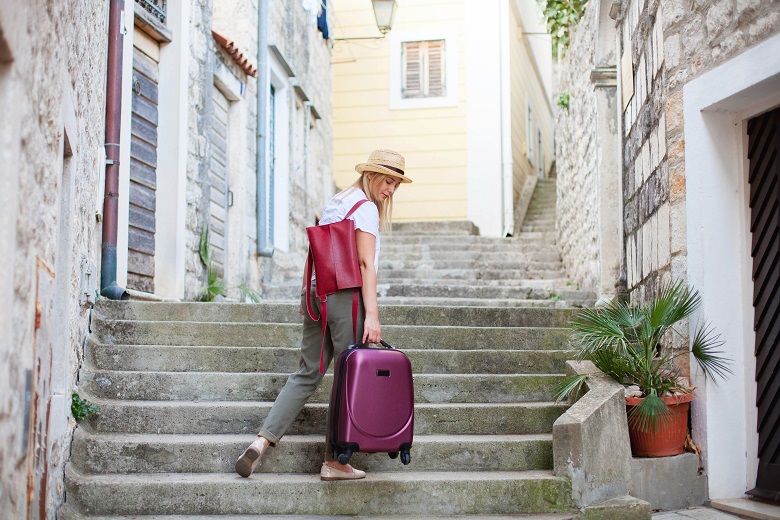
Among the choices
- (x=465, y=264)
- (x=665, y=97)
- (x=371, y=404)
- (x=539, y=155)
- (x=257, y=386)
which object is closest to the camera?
(x=371, y=404)

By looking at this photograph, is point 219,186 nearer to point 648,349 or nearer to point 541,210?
point 648,349

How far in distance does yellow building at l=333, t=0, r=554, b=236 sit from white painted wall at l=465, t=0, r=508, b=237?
0.02m

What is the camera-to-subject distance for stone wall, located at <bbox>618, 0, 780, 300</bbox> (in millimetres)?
4535

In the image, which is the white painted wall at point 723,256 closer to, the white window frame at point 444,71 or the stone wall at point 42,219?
the stone wall at point 42,219

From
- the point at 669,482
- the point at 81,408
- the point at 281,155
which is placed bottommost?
the point at 669,482

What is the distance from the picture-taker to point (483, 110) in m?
14.5

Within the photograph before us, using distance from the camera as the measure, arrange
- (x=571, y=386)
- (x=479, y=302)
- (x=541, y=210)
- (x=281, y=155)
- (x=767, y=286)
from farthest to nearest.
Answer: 1. (x=541, y=210)
2. (x=281, y=155)
3. (x=479, y=302)
4. (x=571, y=386)
5. (x=767, y=286)

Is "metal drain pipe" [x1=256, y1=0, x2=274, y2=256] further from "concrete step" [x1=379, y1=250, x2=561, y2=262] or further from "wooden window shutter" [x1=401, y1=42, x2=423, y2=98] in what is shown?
"wooden window shutter" [x1=401, y1=42, x2=423, y2=98]

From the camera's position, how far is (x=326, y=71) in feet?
44.9

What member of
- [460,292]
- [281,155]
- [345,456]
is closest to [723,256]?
[345,456]

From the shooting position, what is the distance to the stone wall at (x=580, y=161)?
7.86 meters

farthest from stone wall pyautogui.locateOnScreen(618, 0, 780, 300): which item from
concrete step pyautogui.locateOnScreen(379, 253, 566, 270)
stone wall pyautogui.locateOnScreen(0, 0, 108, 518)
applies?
concrete step pyautogui.locateOnScreen(379, 253, 566, 270)

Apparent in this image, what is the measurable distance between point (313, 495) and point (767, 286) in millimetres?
2474

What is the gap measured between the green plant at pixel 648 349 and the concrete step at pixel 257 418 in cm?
28
